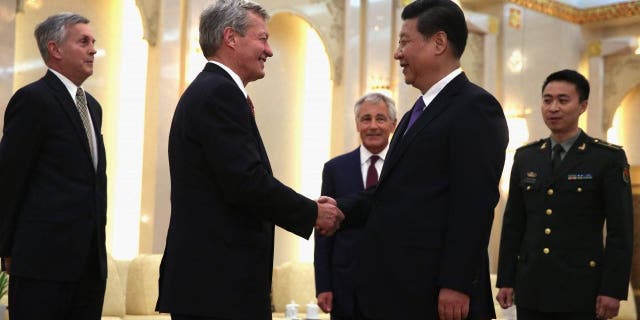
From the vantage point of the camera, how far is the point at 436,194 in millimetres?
2988

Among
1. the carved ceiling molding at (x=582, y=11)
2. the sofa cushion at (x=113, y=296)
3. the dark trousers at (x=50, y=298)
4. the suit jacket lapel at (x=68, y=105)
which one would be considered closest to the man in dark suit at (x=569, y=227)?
the dark trousers at (x=50, y=298)

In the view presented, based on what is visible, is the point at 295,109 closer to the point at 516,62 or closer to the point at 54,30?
the point at 516,62

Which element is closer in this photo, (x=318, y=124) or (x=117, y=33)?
(x=117, y=33)

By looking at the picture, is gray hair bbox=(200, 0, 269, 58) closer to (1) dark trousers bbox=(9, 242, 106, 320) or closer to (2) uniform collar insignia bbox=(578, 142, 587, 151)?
(1) dark trousers bbox=(9, 242, 106, 320)

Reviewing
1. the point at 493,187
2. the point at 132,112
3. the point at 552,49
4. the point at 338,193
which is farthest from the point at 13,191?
the point at 552,49

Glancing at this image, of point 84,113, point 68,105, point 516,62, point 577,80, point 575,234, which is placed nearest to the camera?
point 68,105

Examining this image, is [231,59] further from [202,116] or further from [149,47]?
[149,47]

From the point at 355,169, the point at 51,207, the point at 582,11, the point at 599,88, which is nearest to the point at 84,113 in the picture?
the point at 51,207

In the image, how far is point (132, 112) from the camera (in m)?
8.38

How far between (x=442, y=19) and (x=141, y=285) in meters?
4.79

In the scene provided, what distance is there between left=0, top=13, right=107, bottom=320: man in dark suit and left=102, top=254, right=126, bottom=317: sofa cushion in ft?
10.2

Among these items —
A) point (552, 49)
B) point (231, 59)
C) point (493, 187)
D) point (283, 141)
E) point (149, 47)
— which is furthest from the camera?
point (552, 49)

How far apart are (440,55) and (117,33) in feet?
18.7

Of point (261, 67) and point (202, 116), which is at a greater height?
point (261, 67)
